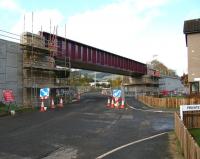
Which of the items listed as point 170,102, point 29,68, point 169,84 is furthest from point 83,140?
point 169,84

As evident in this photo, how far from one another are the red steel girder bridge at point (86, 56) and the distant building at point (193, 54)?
13.1m

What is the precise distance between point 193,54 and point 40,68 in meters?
20.3

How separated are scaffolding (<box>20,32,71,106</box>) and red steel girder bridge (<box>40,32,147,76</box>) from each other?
75cm

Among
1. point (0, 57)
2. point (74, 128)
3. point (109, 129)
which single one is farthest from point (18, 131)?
point (0, 57)

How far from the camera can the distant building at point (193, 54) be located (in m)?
42.6

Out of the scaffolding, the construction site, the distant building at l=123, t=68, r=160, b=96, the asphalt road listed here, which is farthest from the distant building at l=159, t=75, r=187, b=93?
the asphalt road

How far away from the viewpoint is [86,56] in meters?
45.6

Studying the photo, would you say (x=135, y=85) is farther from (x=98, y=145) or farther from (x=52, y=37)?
(x=98, y=145)

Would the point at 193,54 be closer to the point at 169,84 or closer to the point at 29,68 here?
the point at 29,68

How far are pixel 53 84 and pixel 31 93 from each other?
219 inches

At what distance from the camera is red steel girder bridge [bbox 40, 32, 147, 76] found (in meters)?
39.6

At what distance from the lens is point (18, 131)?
1667 cm

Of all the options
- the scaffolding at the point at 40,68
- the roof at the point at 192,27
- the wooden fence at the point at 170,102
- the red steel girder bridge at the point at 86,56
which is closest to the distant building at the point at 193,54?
the roof at the point at 192,27

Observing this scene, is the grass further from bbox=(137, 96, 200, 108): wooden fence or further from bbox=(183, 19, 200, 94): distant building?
bbox=(183, 19, 200, 94): distant building
